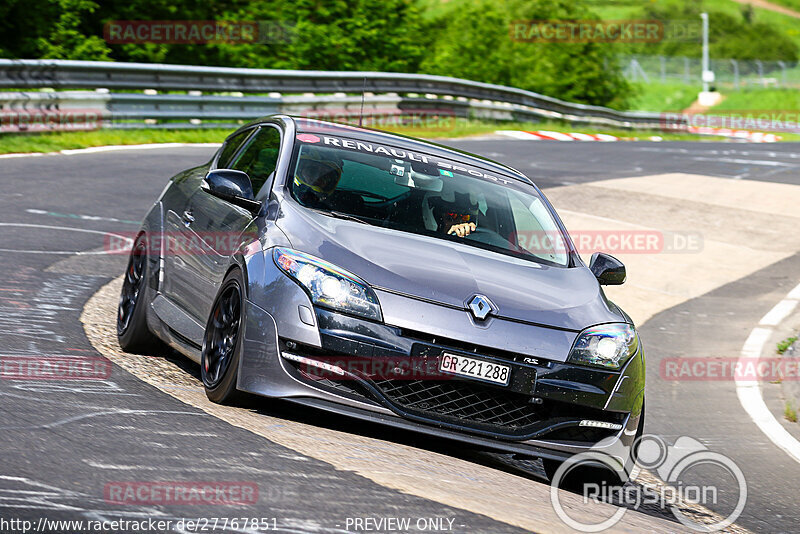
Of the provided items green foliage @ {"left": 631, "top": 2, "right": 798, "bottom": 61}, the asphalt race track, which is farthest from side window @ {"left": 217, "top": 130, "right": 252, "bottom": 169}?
green foliage @ {"left": 631, "top": 2, "right": 798, "bottom": 61}

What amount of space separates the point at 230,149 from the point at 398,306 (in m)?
2.63

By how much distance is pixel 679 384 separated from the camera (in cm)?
952

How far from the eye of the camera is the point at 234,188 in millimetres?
6281

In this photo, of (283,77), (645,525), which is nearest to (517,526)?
(645,525)

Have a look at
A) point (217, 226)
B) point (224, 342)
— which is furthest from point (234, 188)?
point (224, 342)

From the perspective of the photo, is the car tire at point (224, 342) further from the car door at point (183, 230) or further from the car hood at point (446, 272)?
the car door at point (183, 230)

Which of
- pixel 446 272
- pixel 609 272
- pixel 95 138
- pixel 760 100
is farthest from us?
pixel 760 100

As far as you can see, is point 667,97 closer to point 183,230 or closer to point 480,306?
point 183,230

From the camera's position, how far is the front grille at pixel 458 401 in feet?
17.8

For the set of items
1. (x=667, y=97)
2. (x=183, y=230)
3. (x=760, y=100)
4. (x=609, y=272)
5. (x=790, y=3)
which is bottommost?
(x=667, y=97)

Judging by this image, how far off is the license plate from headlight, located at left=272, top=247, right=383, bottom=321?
0.37 meters

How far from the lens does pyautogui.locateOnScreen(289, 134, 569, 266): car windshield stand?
644cm

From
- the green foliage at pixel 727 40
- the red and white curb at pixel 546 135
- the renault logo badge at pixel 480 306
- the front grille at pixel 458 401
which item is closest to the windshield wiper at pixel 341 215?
the renault logo badge at pixel 480 306

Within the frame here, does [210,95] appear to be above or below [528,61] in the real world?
below
